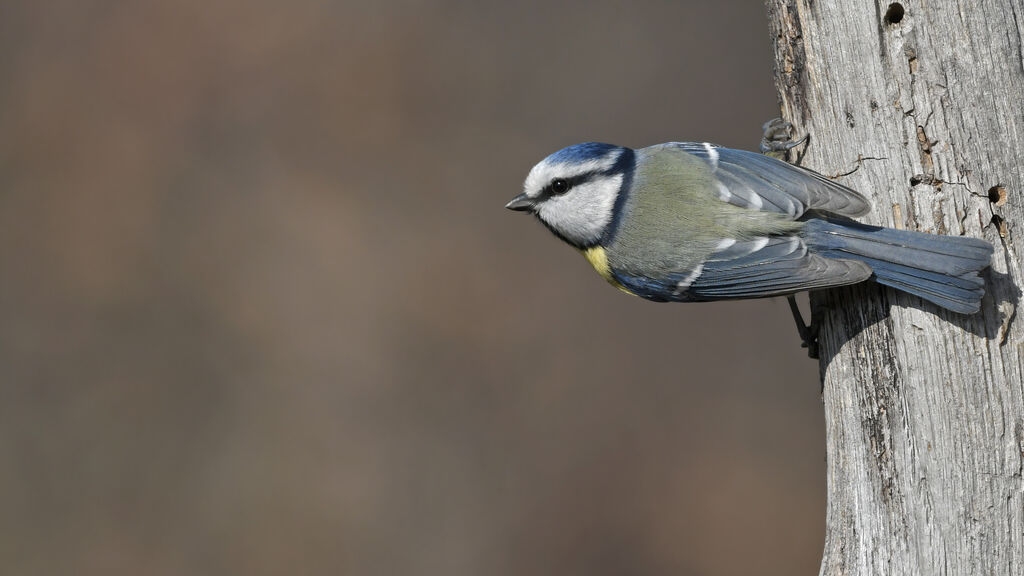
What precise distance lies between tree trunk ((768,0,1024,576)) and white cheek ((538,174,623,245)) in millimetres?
465

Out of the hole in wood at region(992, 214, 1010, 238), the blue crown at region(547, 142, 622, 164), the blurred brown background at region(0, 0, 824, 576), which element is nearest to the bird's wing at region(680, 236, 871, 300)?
the hole in wood at region(992, 214, 1010, 238)

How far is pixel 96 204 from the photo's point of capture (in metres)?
4.11

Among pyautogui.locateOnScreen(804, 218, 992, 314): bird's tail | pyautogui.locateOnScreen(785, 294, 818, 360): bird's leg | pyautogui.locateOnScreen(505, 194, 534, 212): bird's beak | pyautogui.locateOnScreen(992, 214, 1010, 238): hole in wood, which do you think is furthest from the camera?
pyautogui.locateOnScreen(505, 194, 534, 212): bird's beak

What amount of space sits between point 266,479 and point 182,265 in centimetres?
112

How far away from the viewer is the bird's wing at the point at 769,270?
5.05 feet

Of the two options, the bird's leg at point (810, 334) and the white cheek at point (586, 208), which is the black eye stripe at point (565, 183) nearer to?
the white cheek at point (586, 208)

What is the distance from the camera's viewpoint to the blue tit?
1.47 meters

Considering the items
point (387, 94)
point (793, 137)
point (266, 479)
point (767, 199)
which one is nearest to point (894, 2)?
point (793, 137)

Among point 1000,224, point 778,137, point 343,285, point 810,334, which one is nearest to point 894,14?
point 778,137

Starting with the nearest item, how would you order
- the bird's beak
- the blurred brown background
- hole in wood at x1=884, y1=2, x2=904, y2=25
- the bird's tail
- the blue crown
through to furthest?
the bird's tail
hole in wood at x1=884, y1=2, x2=904, y2=25
the blue crown
the bird's beak
the blurred brown background

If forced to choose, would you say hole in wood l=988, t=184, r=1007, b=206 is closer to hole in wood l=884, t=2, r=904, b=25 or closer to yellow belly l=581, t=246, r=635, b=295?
hole in wood l=884, t=2, r=904, b=25

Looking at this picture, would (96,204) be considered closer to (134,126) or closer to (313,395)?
(134,126)

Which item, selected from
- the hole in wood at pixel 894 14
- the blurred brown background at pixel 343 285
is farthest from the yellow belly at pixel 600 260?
the blurred brown background at pixel 343 285

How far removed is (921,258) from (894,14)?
1.71 ft
